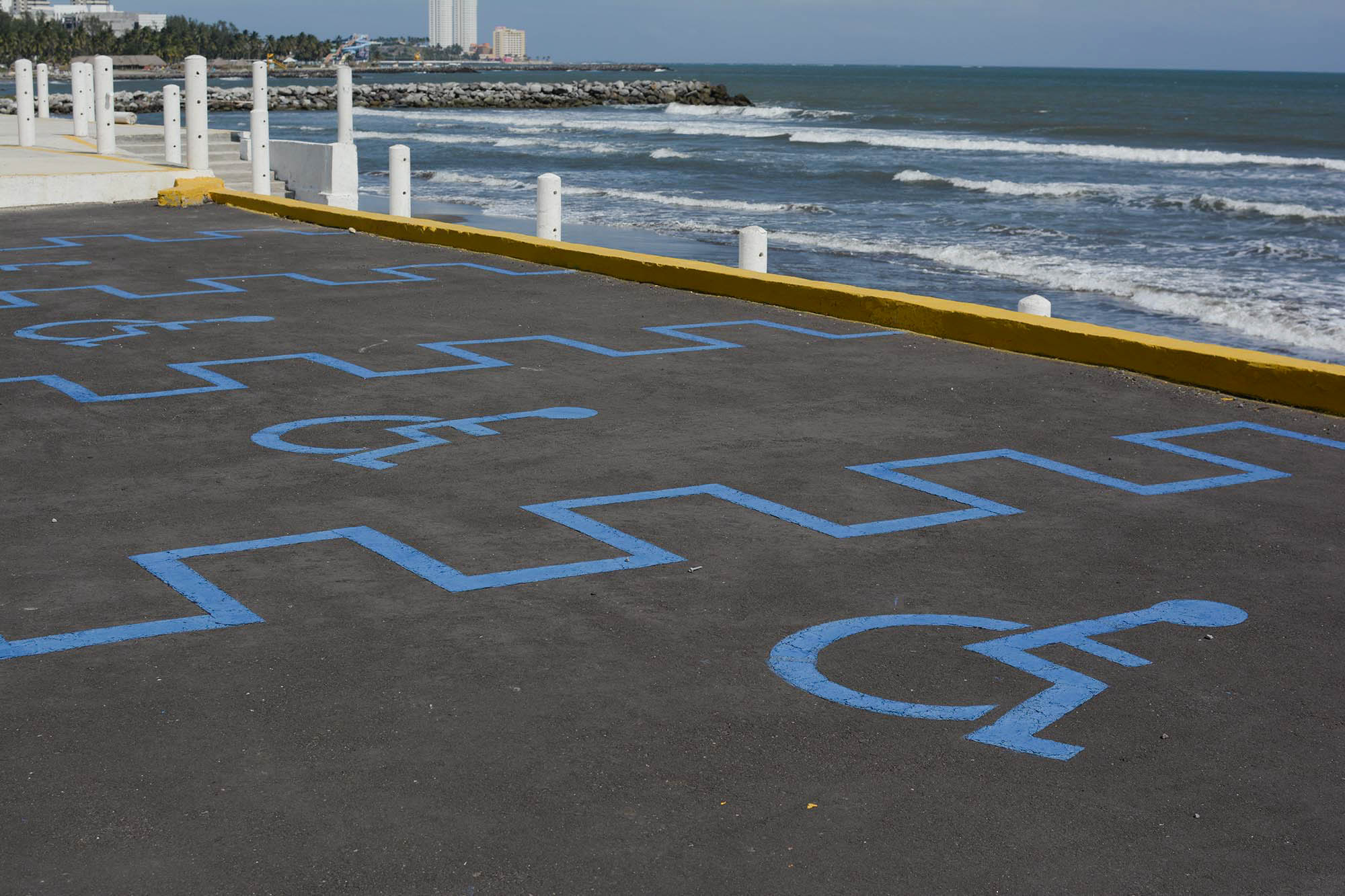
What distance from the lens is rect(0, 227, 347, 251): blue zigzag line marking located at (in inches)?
585

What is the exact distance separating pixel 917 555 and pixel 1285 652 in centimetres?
141

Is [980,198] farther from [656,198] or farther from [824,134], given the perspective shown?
[824,134]

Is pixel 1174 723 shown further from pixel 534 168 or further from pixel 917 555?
pixel 534 168

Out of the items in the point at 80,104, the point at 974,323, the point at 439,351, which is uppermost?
the point at 80,104

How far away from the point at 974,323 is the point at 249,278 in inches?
247

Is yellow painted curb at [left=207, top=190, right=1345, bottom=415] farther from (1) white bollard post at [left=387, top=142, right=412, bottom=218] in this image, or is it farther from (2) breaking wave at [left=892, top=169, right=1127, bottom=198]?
(2) breaking wave at [left=892, top=169, right=1127, bottom=198]

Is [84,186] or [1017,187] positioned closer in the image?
[84,186]

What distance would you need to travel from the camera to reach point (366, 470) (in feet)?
22.7

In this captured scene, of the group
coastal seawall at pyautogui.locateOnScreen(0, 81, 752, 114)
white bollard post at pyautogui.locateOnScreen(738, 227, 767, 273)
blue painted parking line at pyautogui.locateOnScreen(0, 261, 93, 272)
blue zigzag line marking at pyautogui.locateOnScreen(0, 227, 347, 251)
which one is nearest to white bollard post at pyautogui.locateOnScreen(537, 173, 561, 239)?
blue zigzag line marking at pyautogui.locateOnScreen(0, 227, 347, 251)

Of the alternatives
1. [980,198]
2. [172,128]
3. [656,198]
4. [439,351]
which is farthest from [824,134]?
[439,351]

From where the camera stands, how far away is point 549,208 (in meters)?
15.4

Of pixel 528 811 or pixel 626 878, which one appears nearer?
pixel 626 878

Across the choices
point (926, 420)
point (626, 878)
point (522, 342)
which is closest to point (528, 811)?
point (626, 878)

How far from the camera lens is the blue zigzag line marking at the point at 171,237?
48.7ft
